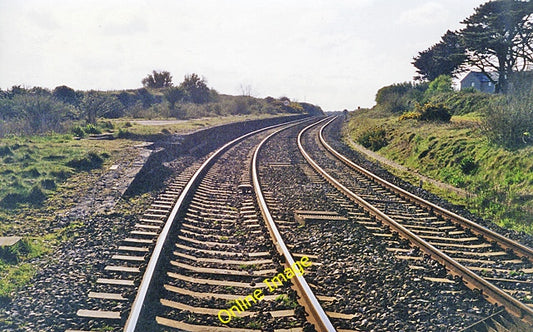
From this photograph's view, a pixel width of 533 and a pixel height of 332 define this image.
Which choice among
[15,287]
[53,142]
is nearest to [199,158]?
[53,142]

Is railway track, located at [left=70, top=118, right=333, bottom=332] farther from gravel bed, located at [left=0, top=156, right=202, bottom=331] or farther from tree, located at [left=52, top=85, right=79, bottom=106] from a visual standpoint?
tree, located at [left=52, top=85, right=79, bottom=106]

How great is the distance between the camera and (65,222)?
23.3ft

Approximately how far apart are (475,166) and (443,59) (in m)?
20.4

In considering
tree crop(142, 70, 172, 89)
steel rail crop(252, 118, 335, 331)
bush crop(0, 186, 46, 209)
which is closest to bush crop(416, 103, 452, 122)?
steel rail crop(252, 118, 335, 331)

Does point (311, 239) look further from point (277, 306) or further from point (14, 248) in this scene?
point (14, 248)

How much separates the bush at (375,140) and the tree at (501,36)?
827 cm

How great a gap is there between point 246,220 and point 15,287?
3771 mm

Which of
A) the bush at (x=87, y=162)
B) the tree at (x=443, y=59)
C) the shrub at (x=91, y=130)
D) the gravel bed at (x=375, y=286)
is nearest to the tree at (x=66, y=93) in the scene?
the shrub at (x=91, y=130)

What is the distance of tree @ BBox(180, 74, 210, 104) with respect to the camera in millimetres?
51344

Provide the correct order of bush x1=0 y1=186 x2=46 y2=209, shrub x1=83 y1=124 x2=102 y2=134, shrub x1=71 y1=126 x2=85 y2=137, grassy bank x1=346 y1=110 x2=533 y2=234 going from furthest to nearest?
shrub x1=83 y1=124 x2=102 y2=134, shrub x1=71 y1=126 x2=85 y2=137, grassy bank x1=346 y1=110 x2=533 y2=234, bush x1=0 y1=186 x2=46 y2=209

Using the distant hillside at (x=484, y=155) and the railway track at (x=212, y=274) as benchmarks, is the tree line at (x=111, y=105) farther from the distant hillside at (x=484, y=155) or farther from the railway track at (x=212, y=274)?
the distant hillside at (x=484, y=155)

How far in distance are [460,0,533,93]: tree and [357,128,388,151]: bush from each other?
8.27 meters

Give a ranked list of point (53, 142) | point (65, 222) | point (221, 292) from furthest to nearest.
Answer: point (53, 142) < point (65, 222) < point (221, 292)

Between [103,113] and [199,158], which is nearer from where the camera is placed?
[199,158]
